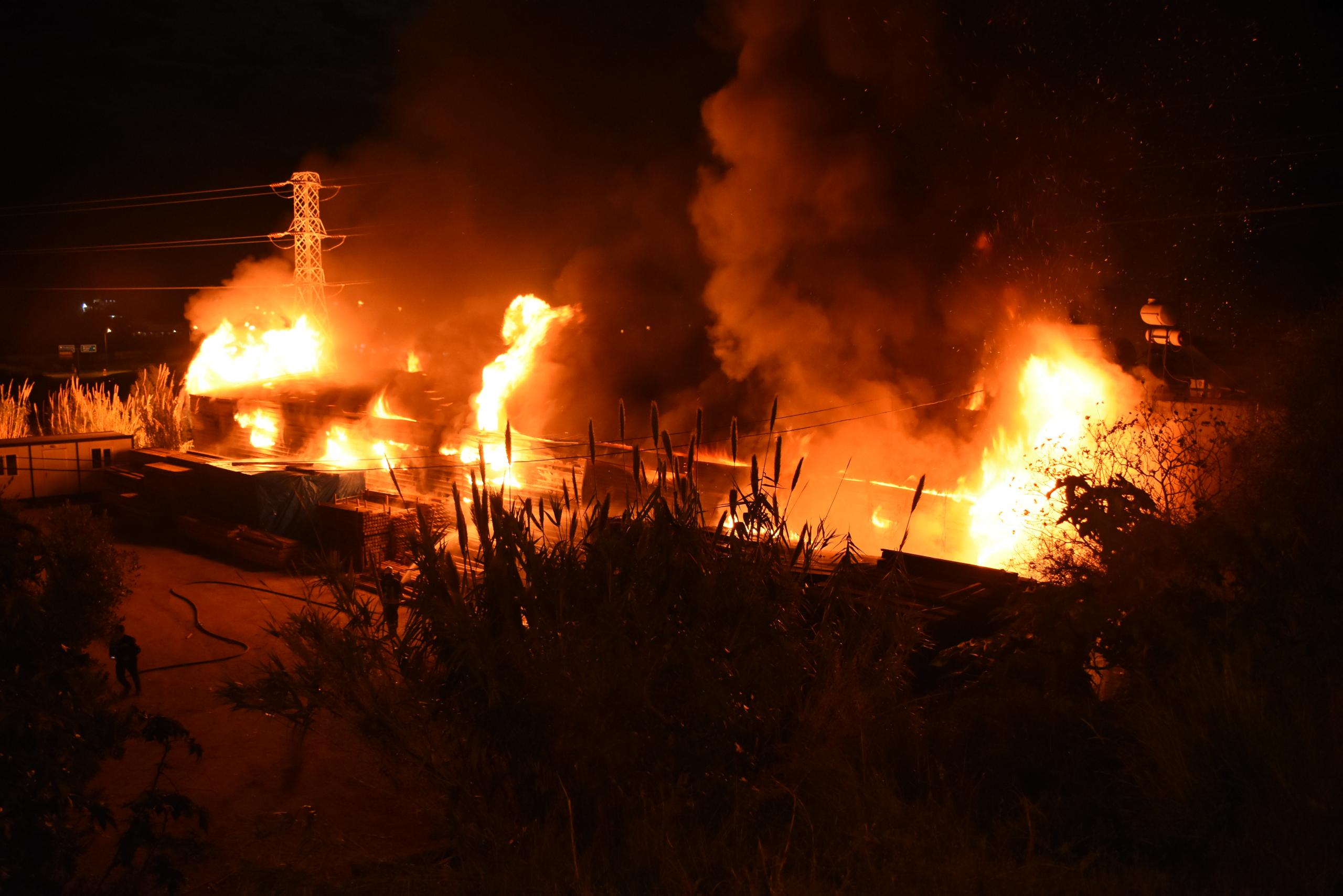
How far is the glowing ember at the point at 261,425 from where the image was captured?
28.3 metres

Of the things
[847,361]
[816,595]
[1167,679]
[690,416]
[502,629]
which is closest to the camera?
[502,629]

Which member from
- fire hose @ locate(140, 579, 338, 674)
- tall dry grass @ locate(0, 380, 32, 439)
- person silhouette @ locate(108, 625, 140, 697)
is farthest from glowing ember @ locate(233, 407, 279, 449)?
person silhouette @ locate(108, 625, 140, 697)

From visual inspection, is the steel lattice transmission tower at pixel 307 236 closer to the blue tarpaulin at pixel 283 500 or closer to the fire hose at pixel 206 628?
the blue tarpaulin at pixel 283 500

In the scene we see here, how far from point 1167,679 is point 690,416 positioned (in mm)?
20978

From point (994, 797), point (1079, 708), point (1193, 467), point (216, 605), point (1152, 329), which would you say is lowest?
point (216, 605)

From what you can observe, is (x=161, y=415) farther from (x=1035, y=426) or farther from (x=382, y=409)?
(x=1035, y=426)

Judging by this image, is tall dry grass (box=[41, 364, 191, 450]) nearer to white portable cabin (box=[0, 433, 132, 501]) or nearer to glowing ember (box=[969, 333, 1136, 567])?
white portable cabin (box=[0, 433, 132, 501])

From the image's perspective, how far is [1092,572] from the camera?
18.5 ft

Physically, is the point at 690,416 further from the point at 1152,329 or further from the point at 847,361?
the point at 1152,329

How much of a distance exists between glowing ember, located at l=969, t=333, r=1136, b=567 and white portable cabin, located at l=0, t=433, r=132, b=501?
2171 centimetres

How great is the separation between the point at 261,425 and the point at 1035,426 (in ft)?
79.5

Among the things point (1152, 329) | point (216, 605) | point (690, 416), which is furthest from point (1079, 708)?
point (690, 416)

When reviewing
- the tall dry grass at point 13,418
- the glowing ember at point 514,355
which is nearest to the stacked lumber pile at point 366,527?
the glowing ember at point 514,355

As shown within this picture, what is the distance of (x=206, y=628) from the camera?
1324 cm
